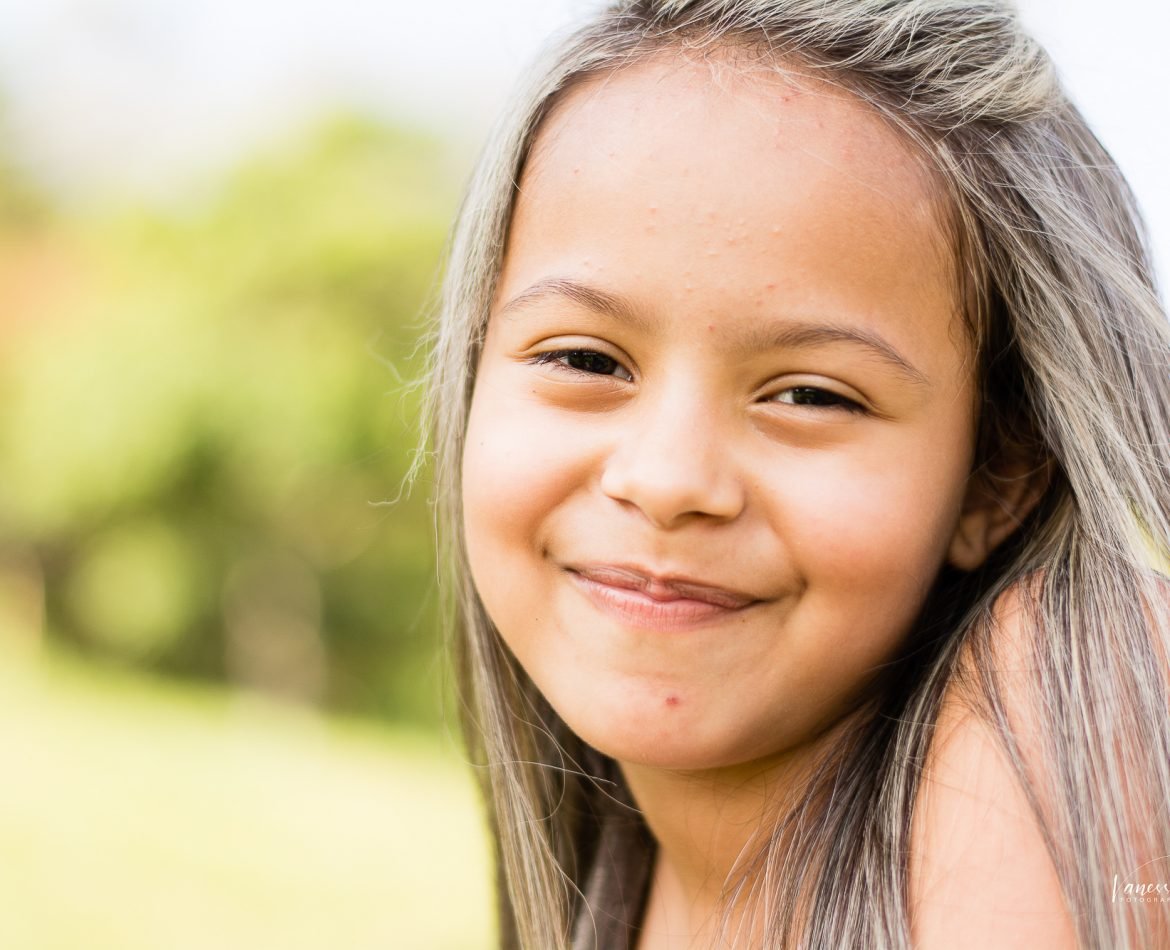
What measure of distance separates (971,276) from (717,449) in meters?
0.45

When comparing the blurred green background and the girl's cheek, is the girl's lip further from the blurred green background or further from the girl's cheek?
the blurred green background

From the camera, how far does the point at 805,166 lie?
1494mm

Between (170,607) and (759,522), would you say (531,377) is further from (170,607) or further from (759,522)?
(170,607)

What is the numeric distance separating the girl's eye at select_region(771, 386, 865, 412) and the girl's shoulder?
1.16 ft

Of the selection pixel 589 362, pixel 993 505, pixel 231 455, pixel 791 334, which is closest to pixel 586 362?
pixel 589 362

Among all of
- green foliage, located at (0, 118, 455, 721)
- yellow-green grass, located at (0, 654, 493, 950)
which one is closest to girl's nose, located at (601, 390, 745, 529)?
yellow-green grass, located at (0, 654, 493, 950)

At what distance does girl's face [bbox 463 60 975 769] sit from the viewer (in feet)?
4.85

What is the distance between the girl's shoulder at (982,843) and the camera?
1.22m

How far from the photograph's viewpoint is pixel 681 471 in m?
1.45

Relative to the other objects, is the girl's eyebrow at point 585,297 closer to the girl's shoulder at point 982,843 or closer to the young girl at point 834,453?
the young girl at point 834,453

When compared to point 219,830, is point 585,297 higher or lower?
higher

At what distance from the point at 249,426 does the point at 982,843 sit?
9881mm

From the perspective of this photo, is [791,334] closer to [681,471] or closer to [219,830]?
[681,471]

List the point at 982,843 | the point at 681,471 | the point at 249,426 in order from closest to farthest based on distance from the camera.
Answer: the point at 982,843 < the point at 681,471 < the point at 249,426
